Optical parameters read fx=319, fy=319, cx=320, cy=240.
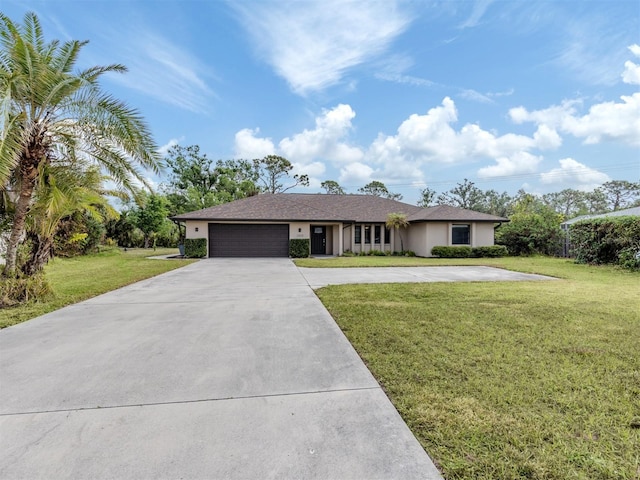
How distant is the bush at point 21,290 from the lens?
634 centimetres

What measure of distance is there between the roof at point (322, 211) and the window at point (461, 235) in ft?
2.39

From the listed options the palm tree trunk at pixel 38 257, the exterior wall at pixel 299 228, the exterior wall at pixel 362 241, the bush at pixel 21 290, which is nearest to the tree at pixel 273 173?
the exterior wall at pixel 362 241

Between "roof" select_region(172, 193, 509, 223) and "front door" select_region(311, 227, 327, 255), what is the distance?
1.33 metres

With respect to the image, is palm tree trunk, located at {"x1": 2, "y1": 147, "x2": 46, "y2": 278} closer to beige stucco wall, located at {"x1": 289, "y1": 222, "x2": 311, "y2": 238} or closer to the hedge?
beige stucco wall, located at {"x1": 289, "y1": 222, "x2": 311, "y2": 238}

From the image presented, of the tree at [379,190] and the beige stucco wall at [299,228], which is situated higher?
the tree at [379,190]

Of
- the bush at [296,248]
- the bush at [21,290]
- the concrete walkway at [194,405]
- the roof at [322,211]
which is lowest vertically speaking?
the concrete walkway at [194,405]

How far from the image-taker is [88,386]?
301 cm

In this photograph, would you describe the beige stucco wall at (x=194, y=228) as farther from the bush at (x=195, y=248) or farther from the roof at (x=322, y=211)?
the roof at (x=322, y=211)

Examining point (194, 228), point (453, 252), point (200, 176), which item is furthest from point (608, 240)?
point (200, 176)

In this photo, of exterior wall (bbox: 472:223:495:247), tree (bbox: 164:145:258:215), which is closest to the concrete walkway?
exterior wall (bbox: 472:223:495:247)

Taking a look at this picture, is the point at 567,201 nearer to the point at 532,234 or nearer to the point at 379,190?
the point at 379,190

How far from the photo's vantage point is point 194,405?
8.76 ft

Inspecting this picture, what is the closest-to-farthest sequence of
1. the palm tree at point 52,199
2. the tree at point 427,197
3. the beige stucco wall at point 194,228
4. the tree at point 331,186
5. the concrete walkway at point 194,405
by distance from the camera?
the concrete walkway at point 194,405 < the palm tree at point 52,199 < the beige stucco wall at point 194,228 < the tree at point 427,197 < the tree at point 331,186

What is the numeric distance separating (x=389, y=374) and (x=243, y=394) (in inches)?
55.9
